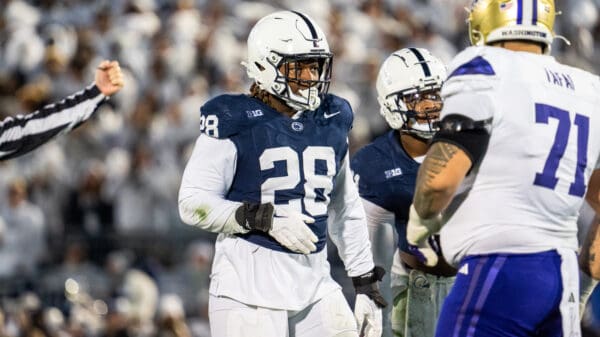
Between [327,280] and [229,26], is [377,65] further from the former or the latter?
[327,280]

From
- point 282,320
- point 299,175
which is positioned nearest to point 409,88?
point 299,175

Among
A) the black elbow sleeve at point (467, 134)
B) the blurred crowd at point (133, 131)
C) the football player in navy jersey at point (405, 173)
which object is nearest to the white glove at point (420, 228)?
the black elbow sleeve at point (467, 134)

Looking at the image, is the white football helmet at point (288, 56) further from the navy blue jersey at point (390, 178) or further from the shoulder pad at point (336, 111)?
the navy blue jersey at point (390, 178)

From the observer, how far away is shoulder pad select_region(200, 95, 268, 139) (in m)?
4.93

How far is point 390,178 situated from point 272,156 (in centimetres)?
100

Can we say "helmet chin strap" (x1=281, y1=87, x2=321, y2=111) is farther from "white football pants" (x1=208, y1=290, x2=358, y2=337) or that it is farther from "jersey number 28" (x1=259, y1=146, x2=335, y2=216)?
"white football pants" (x1=208, y1=290, x2=358, y2=337)

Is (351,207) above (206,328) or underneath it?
above

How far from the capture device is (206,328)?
33.8 feet

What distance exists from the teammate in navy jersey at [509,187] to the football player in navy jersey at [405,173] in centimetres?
159

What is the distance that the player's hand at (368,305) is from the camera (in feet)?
17.4

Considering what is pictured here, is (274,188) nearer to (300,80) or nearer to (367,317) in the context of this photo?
(300,80)

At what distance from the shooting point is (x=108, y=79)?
5.68 meters

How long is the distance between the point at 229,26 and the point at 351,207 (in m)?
7.76

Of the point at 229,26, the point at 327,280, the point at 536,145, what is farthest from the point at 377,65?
the point at 536,145
